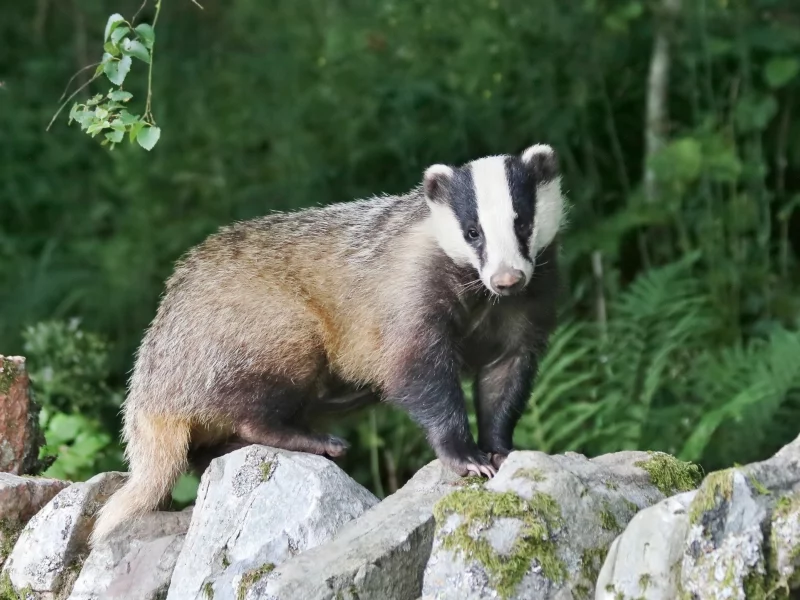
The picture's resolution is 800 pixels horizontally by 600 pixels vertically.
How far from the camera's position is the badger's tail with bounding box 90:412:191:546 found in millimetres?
4695

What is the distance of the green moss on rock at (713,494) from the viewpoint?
3146mm

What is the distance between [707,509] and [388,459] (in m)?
4.89

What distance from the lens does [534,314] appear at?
4.99 meters

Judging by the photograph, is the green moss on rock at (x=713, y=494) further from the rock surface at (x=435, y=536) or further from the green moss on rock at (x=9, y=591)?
the green moss on rock at (x=9, y=591)

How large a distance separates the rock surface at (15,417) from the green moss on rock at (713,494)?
3.14 meters

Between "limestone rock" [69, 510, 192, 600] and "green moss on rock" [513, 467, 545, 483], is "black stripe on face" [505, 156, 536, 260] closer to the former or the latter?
"green moss on rock" [513, 467, 545, 483]

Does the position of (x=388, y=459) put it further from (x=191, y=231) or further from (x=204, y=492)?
(x=204, y=492)

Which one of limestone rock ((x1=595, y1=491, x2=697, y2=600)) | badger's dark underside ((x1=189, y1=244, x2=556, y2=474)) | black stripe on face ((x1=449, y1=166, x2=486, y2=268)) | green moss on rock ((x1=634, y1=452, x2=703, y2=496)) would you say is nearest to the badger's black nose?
black stripe on face ((x1=449, y1=166, x2=486, y2=268))

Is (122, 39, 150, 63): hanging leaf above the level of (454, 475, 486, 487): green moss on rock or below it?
above

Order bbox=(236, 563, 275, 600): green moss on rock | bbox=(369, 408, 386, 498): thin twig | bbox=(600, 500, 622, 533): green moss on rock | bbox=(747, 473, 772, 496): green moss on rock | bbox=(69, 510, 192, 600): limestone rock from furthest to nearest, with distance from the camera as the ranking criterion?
bbox=(369, 408, 386, 498): thin twig → bbox=(69, 510, 192, 600): limestone rock → bbox=(236, 563, 275, 600): green moss on rock → bbox=(600, 500, 622, 533): green moss on rock → bbox=(747, 473, 772, 496): green moss on rock

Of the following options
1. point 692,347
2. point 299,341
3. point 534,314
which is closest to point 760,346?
point 692,347

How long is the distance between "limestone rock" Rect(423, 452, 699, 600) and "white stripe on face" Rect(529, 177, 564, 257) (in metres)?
1.25

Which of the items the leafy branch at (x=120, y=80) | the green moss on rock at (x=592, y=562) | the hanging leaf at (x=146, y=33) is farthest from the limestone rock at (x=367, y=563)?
the hanging leaf at (x=146, y=33)

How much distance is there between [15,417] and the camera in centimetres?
526
